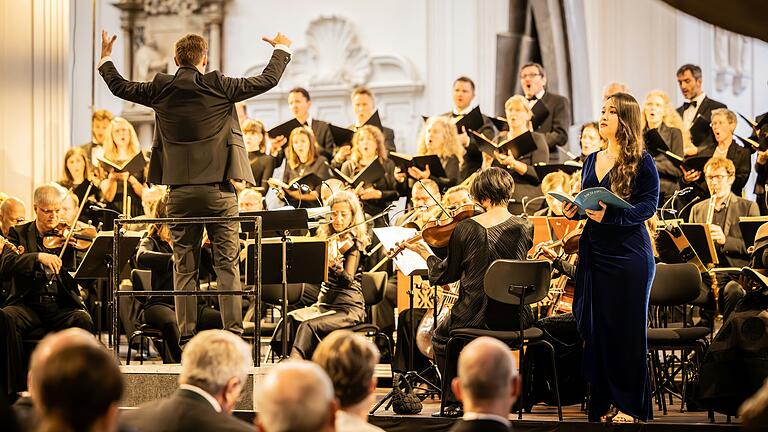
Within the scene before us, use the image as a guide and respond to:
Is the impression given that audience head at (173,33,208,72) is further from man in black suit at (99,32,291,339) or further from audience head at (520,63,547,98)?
audience head at (520,63,547,98)

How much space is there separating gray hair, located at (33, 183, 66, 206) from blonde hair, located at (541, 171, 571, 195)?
133 inches

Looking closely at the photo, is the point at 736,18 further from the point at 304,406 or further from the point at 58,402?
the point at 58,402

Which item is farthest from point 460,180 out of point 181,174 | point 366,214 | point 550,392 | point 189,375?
point 189,375

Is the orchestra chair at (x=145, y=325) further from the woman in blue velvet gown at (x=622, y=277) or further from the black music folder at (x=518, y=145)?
the woman in blue velvet gown at (x=622, y=277)

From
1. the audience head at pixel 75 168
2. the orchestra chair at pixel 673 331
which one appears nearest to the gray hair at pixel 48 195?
the audience head at pixel 75 168

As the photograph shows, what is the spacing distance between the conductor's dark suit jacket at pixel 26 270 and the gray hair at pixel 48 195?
0.71 feet

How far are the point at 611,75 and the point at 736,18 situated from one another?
10.6 meters

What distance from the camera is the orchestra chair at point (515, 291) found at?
588cm

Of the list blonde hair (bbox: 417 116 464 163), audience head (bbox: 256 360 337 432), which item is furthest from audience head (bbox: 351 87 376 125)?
audience head (bbox: 256 360 337 432)

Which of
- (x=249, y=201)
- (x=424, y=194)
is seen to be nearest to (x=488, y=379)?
(x=424, y=194)

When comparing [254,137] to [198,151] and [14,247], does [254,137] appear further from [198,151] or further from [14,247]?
[198,151]

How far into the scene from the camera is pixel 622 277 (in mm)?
5582

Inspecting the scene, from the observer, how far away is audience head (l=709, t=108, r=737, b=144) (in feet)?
28.2

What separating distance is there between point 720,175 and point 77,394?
630cm
